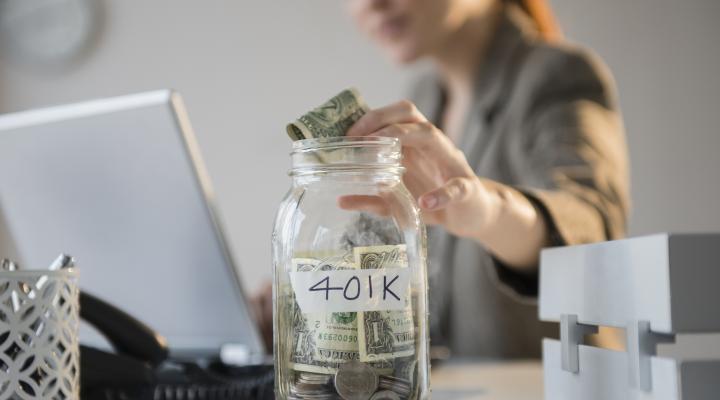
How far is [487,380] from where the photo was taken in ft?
2.99

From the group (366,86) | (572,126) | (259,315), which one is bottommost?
(259,315)

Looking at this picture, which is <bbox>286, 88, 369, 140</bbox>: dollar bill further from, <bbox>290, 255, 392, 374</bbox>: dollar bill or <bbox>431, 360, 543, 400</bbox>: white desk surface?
<bbox>431, 360, 543, 400</bbox>: white desk surface

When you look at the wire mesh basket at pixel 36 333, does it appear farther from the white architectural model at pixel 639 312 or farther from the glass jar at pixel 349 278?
the white architectural model at pixel 639 312

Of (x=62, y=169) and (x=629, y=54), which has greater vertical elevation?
(x=629, y=54)

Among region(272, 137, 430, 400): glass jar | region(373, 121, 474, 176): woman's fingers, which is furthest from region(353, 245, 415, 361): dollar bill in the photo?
region(373, 121, 474, 176): woman's fingers

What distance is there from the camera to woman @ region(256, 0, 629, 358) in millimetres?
917

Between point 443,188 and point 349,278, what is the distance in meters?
0.13

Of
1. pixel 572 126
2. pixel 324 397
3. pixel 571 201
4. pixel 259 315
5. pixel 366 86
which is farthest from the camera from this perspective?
pixel 366 86

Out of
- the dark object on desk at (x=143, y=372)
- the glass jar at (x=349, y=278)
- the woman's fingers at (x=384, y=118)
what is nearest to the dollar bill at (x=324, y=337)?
the glass jar at (x=349, y=278)

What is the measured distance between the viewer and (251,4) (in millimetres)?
2654

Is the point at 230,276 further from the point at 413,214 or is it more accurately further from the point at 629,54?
the point at 629,54

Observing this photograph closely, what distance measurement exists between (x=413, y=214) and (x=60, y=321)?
248 mm

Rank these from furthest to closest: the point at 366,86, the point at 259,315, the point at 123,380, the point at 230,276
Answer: the point at 366,86 < the point at 259,315 < the point at 230,276 < the point at 123,380

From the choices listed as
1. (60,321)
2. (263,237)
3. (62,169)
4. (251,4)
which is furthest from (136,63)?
(60,321)
